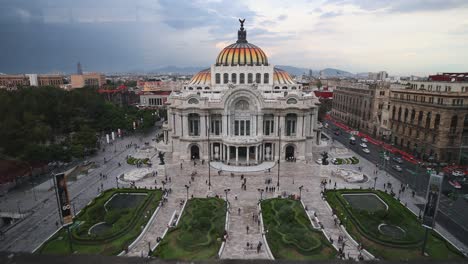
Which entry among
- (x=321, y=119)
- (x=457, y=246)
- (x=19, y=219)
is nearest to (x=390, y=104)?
(x=321, y=119)

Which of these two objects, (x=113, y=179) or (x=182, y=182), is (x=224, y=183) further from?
(x=113, y=179)

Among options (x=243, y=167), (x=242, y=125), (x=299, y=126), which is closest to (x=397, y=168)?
(x=299, y=126)

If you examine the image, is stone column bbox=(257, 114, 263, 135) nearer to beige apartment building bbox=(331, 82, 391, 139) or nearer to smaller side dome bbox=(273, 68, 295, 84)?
smaller side dome bbox=(273, 68, 295, 84)

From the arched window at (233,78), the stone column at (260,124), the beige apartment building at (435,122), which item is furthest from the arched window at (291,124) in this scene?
the beige apartment building at (435,122)

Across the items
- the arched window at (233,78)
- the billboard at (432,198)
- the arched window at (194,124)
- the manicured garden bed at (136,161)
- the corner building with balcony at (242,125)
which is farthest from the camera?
the arched window at (233,78)

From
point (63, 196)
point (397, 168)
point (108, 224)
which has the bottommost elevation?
point (108, 224)

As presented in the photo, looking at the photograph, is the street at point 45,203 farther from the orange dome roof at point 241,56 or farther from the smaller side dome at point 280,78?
the smaller side dome at point 280,78

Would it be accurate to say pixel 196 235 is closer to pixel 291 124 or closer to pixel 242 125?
pixel 242 125
